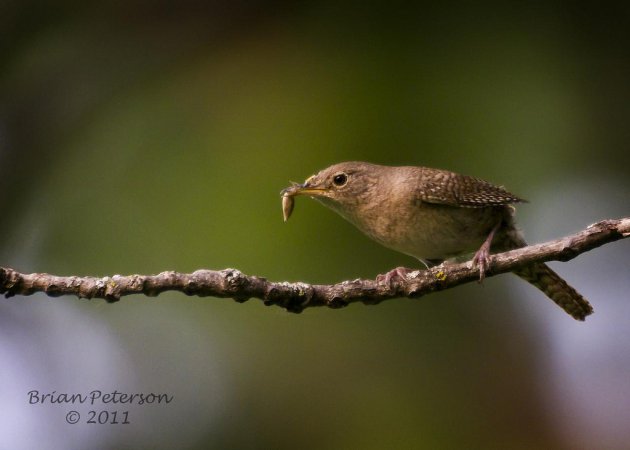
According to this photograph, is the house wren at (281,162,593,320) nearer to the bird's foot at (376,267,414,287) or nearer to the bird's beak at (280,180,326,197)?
the bird's beak at (280,180,326,197)

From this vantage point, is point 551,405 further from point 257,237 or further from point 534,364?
point 257,237

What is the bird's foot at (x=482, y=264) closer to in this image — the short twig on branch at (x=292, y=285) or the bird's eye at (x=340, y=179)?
the short twig on branch at (x=292, y=285)

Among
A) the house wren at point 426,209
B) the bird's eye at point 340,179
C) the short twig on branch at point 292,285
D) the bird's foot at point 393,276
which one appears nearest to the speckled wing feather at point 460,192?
the house wren at point 426,209

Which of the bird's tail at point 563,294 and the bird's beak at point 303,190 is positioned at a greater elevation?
the bird's beak at point 303,190

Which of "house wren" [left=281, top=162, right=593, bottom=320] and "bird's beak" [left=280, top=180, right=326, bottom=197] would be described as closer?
"bird's beak" [left=280, top=180, right=326, bottom=197]

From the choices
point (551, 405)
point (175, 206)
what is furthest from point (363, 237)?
point (551, 405)

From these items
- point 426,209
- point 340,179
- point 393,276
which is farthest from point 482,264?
point 340,179

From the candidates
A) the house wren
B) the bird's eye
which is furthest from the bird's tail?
the bird's eye
